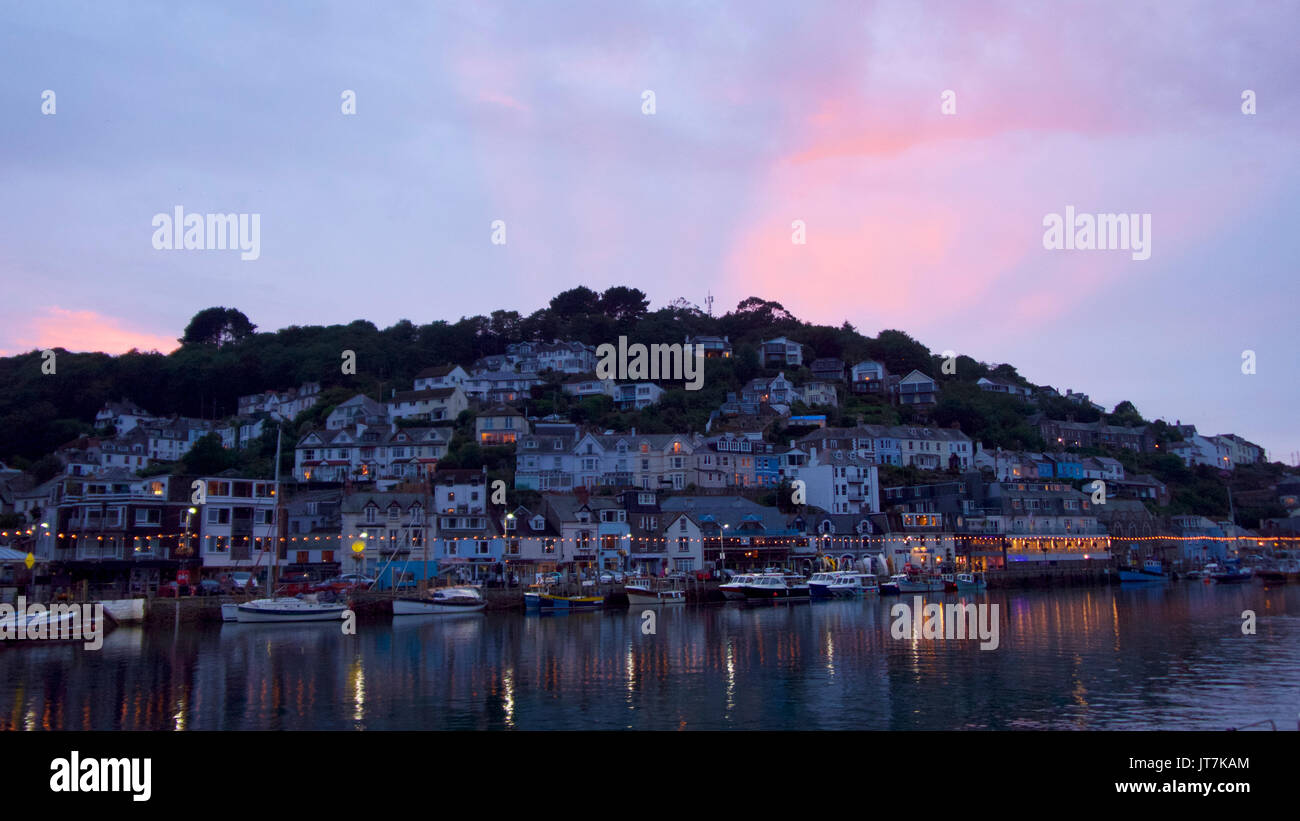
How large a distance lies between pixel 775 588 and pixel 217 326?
112 meters

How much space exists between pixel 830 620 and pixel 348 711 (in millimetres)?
35207

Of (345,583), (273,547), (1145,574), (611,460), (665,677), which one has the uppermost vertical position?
(611,460)

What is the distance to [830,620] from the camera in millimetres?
57438

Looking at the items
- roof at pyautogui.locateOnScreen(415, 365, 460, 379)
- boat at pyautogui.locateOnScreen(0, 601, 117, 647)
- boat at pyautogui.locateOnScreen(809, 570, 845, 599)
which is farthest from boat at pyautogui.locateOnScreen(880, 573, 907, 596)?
boat at pyautogui.locateOnScreen(0, 601, 117, 647)

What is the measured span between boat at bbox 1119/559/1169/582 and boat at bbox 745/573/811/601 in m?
38.5

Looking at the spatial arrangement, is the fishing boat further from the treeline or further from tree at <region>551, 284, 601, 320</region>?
tree at <region>551, 284, 601, 320</region>

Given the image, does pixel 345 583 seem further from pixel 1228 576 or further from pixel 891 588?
pixel 1228 576

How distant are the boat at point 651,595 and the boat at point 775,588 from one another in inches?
243

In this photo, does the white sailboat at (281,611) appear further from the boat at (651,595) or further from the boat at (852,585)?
the boat at (852,585)

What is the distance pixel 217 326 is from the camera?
151 m

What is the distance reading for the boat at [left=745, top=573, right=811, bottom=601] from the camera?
7400cm

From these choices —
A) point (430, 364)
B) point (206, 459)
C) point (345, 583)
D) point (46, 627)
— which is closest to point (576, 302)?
point (430, 364)

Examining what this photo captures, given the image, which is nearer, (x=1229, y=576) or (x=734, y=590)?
(x=734, y=590)
